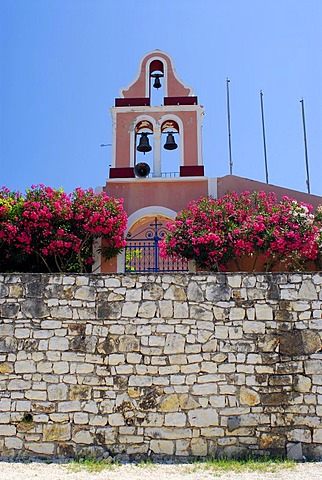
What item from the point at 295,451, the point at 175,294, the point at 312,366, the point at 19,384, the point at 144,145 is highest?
the point at 144,145

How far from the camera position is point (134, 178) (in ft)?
40.5

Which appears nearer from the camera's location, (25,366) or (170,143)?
(25,366)

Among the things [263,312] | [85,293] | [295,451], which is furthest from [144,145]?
[295,451]

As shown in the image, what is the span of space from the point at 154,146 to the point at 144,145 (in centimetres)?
26

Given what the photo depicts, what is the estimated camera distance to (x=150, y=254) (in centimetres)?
1144

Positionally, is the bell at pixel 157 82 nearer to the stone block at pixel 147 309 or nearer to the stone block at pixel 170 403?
the stone block at pixel 147 309

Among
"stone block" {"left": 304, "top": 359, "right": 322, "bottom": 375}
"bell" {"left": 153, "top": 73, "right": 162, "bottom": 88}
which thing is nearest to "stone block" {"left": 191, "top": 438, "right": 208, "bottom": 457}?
"stone block" {"left": 304, "top": 359, "right": 322, "bottom": 375}

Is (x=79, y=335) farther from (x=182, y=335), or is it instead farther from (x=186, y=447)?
(x=186, y=447)

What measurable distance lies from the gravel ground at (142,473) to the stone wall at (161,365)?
0.28 metres

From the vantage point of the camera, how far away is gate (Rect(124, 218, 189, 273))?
1125cm

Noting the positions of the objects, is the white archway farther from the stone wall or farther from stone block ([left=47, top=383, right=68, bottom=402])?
stone block ([left=47, top=383, right=68, bottom=402])

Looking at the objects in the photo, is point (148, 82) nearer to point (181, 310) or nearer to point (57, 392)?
point (181, 310)

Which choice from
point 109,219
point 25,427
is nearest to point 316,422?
point 25,427

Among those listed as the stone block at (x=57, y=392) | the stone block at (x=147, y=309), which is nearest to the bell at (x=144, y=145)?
the stone block at (x=147, y=309)
